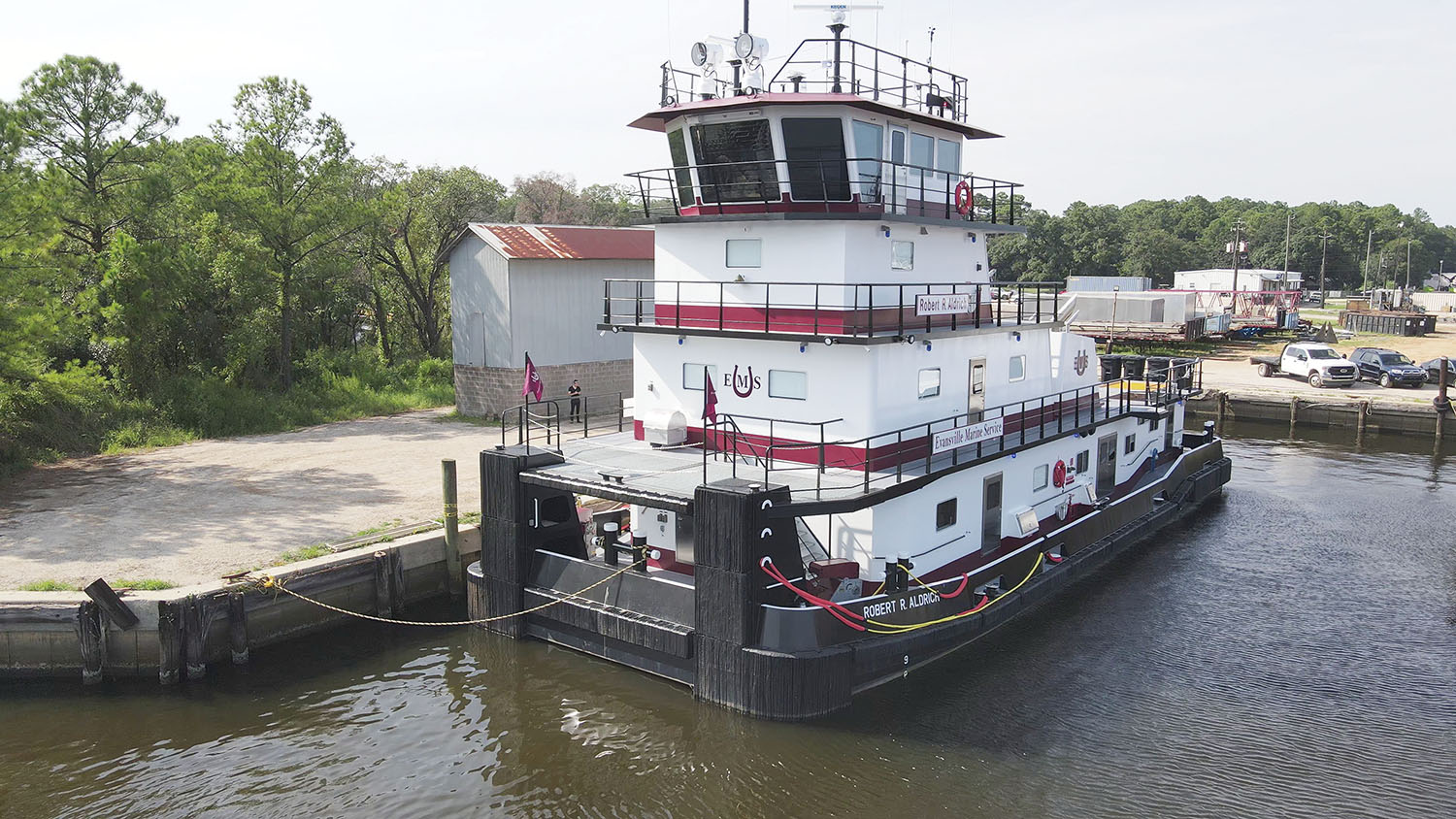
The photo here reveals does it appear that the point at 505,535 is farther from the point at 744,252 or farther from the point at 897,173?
the point at 897,173

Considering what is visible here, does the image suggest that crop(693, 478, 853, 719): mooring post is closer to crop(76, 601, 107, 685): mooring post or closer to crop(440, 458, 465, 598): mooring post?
crop(440, 458, 465, 598): mooring post

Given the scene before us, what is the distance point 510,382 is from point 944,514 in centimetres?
1639

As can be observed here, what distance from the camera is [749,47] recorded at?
14.8m

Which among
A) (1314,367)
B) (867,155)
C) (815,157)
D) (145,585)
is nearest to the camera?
(145,585)

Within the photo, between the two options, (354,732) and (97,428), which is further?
(97,428)

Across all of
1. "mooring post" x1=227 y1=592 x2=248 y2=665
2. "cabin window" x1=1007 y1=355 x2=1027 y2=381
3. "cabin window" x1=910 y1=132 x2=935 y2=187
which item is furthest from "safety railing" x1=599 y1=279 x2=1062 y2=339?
"mooring post" x1=227 y1=592 x2=248 y2=665

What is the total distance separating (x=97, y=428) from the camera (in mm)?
23391

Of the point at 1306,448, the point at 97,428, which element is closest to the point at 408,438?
the point at 97,428

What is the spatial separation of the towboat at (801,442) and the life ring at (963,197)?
0.07m

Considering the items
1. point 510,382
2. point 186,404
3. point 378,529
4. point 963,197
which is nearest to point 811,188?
point 963,197

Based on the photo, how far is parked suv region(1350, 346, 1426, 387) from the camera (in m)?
36.9

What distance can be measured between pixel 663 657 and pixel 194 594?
655 cm

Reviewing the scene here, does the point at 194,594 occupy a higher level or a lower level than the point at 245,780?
higher

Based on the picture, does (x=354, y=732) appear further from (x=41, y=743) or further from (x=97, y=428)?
(x=97, y=428)
